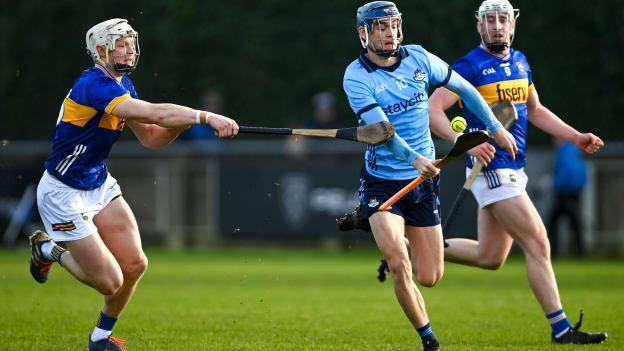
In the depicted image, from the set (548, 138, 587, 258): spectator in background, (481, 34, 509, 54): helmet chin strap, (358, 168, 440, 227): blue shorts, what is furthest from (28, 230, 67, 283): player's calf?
(548, 138, 587, 258): spectator in background

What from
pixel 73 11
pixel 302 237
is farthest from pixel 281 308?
pixel 73 11

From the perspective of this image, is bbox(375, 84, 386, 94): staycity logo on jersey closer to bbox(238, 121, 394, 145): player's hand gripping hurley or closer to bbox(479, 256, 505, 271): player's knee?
bbox(238, 121, 394, 145): player's hand gripping hurley

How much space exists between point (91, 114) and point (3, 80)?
14.9 m

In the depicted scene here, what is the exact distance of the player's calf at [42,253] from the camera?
8.92m

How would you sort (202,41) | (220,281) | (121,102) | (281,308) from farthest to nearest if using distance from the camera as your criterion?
(202,41) → (220,281) → (281,308) → (121,102)

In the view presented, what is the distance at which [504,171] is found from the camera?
9320 millimetres

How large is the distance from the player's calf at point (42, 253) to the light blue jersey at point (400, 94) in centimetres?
241

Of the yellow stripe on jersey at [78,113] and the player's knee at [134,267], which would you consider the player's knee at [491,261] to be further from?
the yellow stripe on jersey at [78,113]

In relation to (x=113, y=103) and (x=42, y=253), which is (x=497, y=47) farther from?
(x=42, y=253)

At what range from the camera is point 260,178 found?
19.8 meters

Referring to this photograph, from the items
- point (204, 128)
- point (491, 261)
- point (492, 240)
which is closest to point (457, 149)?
point (492, 240)

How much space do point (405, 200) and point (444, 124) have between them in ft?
3.20

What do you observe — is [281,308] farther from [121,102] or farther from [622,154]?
[622,154]

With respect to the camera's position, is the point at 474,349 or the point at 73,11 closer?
the point at 474,349
